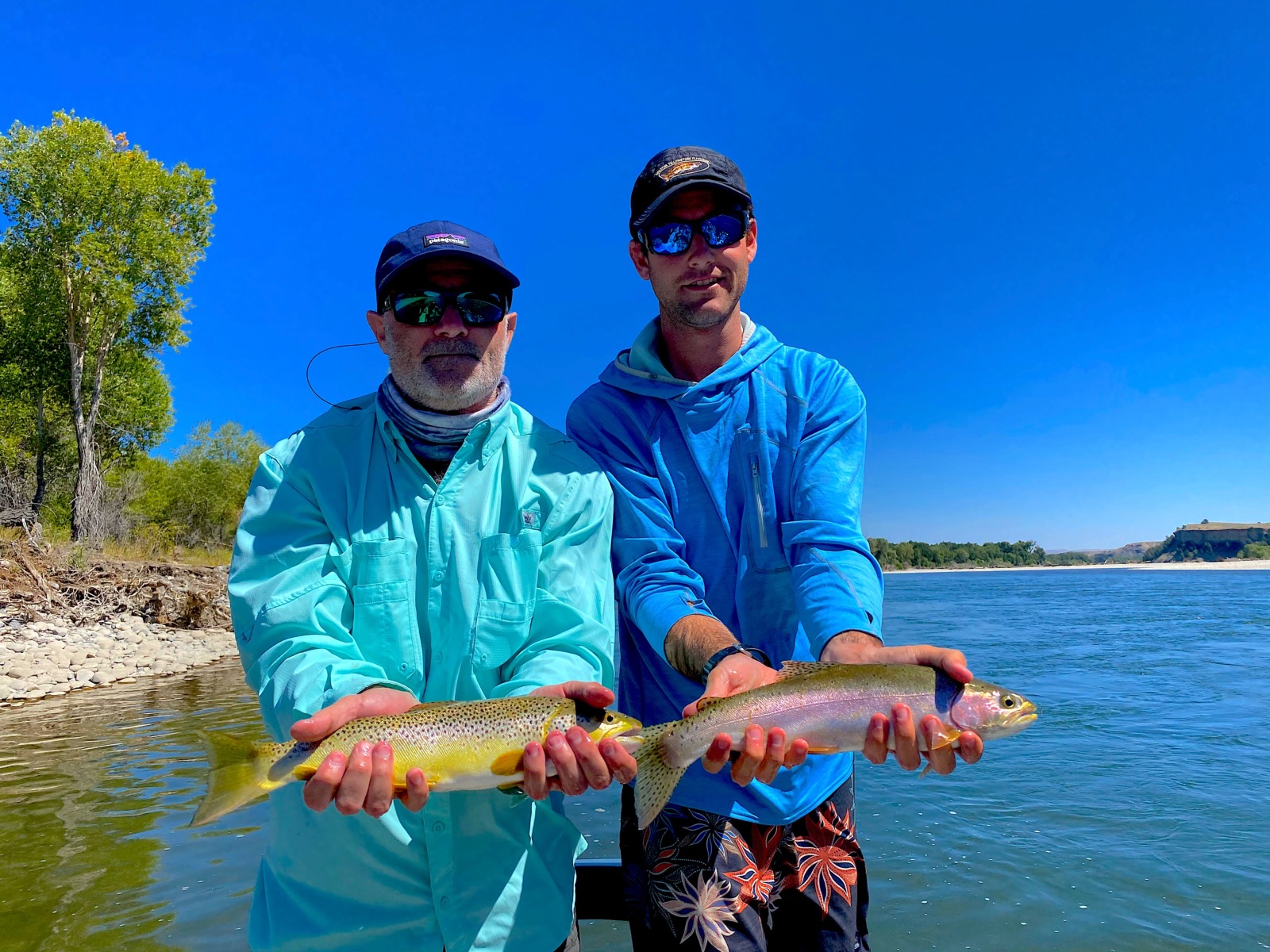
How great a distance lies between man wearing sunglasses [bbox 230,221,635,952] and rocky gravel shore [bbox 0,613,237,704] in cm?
1461

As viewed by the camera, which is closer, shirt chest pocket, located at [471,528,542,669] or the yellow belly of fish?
the yellow belly of fish

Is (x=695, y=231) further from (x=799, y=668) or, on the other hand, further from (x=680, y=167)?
(x=799, y=668)

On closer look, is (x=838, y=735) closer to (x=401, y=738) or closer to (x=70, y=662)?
(x=401, y=738)

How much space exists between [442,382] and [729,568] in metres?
1.47

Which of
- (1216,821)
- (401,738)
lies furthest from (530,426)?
(1216,821)

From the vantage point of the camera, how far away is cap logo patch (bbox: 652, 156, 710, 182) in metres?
3.57

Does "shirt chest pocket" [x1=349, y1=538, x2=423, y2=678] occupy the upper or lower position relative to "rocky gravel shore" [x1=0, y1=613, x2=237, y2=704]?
upper

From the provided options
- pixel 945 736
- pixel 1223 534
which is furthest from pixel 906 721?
pixel 1223 534

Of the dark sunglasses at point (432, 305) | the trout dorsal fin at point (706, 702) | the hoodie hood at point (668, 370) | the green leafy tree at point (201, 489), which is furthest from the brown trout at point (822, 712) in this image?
the green leafy tree at point (201, 489)

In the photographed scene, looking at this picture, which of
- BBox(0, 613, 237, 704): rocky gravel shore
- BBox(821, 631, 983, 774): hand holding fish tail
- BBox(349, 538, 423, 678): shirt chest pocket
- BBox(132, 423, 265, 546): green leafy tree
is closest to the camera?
BBox(349, 538, 423, 678): shirt chest pocket

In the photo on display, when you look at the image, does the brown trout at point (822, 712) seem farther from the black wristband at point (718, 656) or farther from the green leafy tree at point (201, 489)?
the green leafy tree at point (201, 489)

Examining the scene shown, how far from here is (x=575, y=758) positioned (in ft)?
8.93

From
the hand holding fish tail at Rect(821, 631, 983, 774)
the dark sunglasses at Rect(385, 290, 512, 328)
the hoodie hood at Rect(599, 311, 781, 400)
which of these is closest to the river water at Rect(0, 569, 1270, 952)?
the hand holding fish tail at Rect(821, 631, 983, 774)

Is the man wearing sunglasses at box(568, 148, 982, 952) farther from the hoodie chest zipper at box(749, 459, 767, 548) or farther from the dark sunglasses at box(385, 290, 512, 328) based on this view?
the dark sunglasses at box(385, 290, 512, 328)
